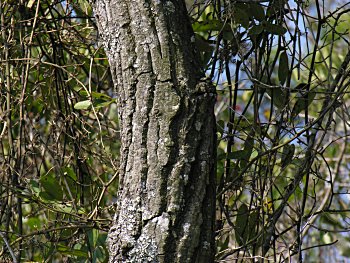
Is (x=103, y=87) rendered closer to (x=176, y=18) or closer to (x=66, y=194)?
(x=66, y=194)

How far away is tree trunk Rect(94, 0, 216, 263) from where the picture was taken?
125 cm

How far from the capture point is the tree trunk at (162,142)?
125 cm

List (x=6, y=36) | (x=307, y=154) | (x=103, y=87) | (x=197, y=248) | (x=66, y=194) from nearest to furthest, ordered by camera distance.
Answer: (x=197, y=248)
(x=307, y=154)
(x=66, y=194)
(x=6, y=36)
(x=103, y=87)

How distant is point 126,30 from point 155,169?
0.29 meters

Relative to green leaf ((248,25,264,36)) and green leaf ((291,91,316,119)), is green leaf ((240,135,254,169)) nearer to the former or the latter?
green leaf ((291,91,316,119))

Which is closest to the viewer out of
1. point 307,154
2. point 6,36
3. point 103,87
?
point 307,154

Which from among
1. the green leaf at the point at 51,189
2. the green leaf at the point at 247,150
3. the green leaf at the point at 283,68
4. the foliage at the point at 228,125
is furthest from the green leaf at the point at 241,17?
the green leaf at the point at 51,189

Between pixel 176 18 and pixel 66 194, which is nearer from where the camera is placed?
pixel 176 18

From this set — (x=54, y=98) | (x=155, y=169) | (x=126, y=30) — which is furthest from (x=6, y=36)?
(x=155, y=169)

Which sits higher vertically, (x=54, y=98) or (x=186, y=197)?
(x=54, y=98)

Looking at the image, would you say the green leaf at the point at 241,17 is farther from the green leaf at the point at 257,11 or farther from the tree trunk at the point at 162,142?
the tree trunk at the point at 162,142

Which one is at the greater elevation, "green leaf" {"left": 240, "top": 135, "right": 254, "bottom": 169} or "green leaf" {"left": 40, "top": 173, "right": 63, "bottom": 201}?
"green leaf" {"left": 240, "top": 135, "right": 254, "bottom": 169}

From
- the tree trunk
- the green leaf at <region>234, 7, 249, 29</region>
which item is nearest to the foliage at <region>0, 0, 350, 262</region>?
the green leaf at <region>234, 7, 249, 29</region>

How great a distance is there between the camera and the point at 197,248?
4.13ft
